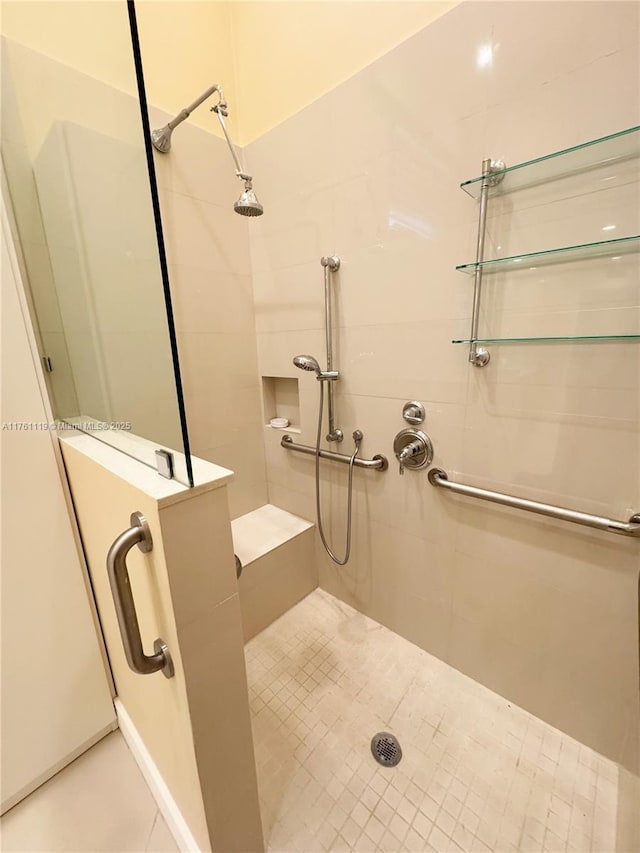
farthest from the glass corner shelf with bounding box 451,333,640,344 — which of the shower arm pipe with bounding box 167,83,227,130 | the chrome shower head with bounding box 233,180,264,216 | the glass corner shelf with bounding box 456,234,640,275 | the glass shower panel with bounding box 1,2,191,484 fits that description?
the shower arm pipe with bounding box 167,83,227,130

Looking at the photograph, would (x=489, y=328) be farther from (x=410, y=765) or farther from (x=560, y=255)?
(x=410, y=765)

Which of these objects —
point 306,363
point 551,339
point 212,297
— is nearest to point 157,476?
point 306,363

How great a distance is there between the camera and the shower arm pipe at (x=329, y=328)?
4.50ft

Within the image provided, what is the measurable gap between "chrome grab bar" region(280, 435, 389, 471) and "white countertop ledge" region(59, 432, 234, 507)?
862mm

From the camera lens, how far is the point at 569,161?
87 cm

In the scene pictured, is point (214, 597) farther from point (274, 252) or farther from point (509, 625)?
point (274, 252)

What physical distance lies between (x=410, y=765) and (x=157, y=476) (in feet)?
4.22

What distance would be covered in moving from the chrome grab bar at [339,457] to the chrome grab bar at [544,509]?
8.8 inches

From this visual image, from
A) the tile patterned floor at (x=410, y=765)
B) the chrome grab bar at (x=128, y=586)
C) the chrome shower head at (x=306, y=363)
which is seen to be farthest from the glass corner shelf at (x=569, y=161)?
the tile patterned floor at (x=410, y=765)

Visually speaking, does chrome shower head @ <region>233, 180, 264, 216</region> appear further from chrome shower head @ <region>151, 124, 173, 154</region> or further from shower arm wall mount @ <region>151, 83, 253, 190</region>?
chrome shower head @ <region>151, 124, 173, 154</region>

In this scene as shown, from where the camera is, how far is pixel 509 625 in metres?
1.22

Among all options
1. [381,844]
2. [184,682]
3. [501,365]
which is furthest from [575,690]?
[184,682]

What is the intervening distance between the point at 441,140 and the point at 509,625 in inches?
65.8

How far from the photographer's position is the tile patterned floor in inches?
37.6
